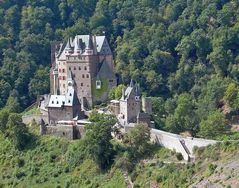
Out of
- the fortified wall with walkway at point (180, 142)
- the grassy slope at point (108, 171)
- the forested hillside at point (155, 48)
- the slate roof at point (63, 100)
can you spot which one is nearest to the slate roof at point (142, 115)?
the forested hillside at point (155, 48)

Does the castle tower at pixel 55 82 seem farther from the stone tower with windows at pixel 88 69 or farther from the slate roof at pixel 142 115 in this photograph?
the slate roof at pixel 142 115

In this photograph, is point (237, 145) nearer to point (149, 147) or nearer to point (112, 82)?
point (149, 147)

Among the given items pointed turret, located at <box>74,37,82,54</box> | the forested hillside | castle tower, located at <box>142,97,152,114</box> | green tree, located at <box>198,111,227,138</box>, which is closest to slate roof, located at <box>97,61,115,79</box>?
pointed turret, located at <box>74,37,82,54</box>

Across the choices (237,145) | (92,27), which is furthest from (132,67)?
(237,145)

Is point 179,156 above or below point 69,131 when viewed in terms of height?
below

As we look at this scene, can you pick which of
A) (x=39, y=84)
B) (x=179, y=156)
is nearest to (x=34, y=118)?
(x=39, y=84)

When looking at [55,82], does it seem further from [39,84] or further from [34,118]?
[39,84]

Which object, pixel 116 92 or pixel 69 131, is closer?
pixel 69 131
